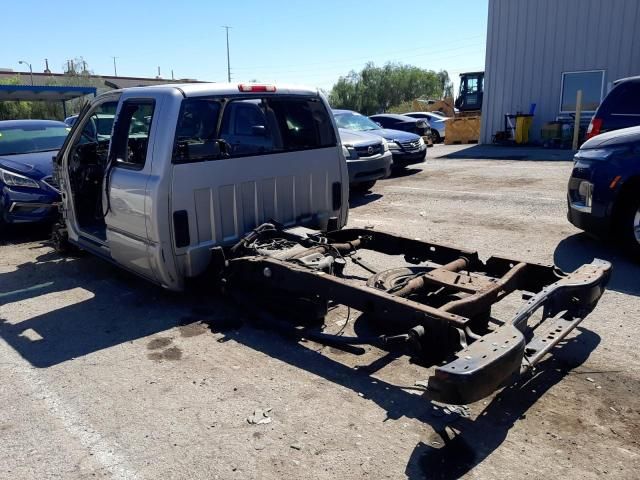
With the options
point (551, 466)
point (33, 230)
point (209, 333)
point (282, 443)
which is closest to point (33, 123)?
A: point (33, 230)

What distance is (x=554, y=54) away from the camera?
19.5 meters

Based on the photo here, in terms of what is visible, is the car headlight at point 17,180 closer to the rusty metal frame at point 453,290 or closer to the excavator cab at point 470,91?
the rusty metal frame at point 453,290

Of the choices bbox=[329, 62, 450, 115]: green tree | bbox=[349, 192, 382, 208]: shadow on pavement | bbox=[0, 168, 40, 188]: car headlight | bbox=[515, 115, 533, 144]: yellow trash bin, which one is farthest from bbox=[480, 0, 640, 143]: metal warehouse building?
bbox=[329, 62, 450, 115]: green tree

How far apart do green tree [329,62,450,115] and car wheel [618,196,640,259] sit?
54.2 meters

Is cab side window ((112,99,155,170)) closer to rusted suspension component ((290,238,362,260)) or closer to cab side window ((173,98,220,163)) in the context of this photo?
cab side window ((173,98,220,163))

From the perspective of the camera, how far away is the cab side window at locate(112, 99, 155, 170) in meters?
A: 4.91

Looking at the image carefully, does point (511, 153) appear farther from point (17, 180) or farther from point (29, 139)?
point (17, 180)

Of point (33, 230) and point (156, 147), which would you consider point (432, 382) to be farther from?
point (33, 230)

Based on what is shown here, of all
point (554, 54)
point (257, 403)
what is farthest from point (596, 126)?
point (554, 54)

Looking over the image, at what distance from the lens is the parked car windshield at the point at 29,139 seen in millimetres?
8719

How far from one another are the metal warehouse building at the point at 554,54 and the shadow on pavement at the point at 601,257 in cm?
1406

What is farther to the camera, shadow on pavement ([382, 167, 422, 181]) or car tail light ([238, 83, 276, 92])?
shadow on pavement ([382, 167, 422, 181])

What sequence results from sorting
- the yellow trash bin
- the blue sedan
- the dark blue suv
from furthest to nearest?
the yellow trash bin → the blue sedan → the dark blue suv

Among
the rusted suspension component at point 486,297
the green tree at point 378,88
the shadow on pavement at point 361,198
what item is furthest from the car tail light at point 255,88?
the green tree at point 378,88
